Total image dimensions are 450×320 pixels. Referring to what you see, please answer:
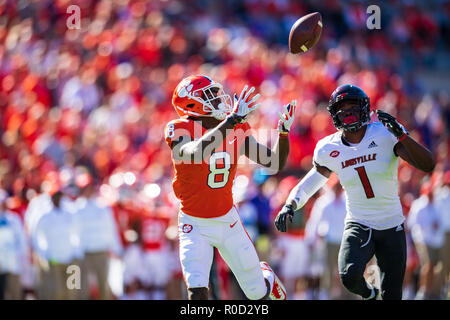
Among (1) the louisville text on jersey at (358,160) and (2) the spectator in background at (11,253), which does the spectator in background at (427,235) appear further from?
(2) the spectator in background at (11,253)

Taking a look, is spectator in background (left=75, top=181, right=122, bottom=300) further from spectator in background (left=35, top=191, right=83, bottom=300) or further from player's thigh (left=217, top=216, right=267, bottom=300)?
player's thigh (left=217, top=216, right=267, bottom=300)

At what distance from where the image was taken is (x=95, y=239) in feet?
30.4

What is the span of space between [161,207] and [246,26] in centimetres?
720

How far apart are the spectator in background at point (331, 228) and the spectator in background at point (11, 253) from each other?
11.7 feet

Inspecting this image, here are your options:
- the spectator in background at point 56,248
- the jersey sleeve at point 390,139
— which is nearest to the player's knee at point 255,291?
the jersey sleeve at point 390,139

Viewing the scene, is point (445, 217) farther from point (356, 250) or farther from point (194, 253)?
point (194, 253)

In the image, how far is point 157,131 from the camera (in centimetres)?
1249

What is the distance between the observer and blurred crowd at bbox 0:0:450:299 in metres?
9.30

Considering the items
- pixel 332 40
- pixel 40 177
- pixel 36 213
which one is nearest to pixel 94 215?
pixel 36 213

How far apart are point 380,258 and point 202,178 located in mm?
1433

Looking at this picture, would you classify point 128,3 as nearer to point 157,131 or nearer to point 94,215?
point 157,131

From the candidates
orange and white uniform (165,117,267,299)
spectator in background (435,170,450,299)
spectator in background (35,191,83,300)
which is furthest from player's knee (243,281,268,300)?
spectator in background (435,170,450,299)

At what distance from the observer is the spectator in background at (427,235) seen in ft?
33.3
